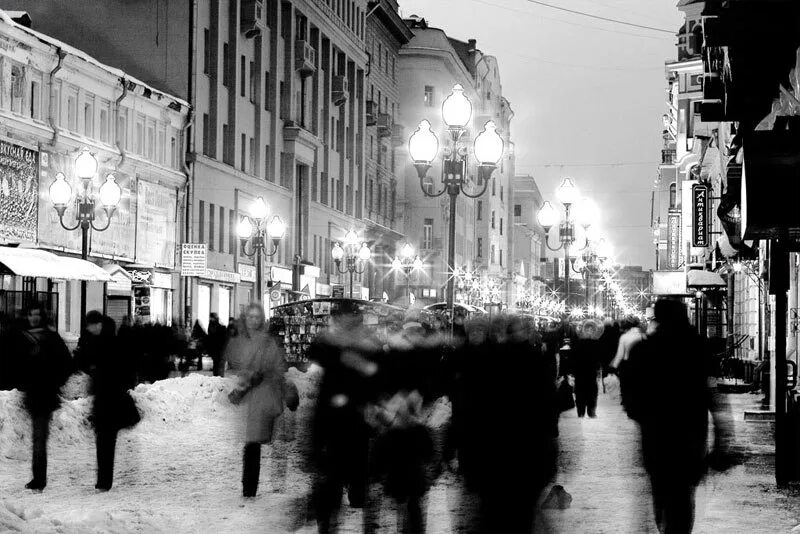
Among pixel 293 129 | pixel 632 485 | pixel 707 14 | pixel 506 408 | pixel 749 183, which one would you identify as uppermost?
Answer: pixel 293 129

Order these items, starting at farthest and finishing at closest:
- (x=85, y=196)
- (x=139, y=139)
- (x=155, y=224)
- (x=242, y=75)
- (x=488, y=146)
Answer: (x=242, y=75) → (x=155, y=224) → (x=139, y=139) → (x=85, y=196) → (x=488, y=146)

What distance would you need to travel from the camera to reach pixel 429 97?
100m

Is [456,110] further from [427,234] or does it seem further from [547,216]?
[427,234]

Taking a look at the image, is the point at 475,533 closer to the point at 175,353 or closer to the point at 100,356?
the point at 100,356

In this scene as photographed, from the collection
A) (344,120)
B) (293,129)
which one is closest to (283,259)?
(293,129)

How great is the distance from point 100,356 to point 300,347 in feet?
85.0

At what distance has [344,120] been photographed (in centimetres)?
7425

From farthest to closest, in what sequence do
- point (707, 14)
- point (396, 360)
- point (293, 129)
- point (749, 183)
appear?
1. point (293, 129)
2. point (707, 14)
3. point (749, 183)
4. point (396, 360)

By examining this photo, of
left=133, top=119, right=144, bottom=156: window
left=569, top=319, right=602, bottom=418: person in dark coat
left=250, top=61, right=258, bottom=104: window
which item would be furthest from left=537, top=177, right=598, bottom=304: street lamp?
left=250, top=61, right=258, bottom=104: window

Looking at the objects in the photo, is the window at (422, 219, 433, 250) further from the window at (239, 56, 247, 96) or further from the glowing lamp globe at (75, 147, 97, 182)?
the glowing lamp globe at (75, 147, 97, 182)

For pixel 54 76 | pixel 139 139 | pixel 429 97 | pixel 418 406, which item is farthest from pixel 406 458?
pixel 429 97

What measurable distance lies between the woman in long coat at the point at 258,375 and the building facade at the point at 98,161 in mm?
22475

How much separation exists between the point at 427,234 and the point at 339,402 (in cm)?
9008

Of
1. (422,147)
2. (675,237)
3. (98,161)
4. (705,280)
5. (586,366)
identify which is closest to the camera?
(422,147)
